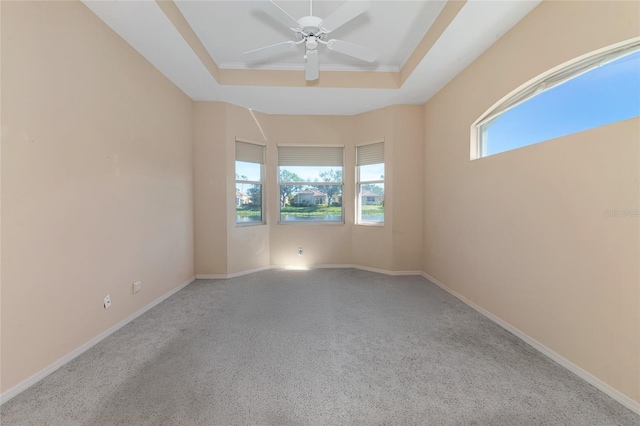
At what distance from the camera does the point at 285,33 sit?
2496mm

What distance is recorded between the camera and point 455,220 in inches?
116

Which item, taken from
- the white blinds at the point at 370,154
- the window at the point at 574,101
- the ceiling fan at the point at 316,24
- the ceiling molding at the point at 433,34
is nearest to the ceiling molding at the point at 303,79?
the ceiling molding at the point at 433,34

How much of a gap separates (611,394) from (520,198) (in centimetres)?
140

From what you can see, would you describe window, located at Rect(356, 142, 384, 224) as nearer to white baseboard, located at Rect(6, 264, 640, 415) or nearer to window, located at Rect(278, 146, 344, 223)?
window, located at Rect(278, 146, 344, 223)

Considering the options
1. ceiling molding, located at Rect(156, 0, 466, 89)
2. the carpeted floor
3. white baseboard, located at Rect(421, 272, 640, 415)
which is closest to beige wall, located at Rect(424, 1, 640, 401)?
white baseboard, located at Rect(421, 272, 640, 415)

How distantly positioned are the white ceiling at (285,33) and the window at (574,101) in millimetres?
675

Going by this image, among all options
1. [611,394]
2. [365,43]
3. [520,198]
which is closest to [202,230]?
[365,43]

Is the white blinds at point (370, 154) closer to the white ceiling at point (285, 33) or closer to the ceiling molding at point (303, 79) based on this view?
the white ceiling at point (285, 33)

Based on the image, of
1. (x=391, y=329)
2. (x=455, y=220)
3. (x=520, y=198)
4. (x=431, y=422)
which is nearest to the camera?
(x=431, y=422)

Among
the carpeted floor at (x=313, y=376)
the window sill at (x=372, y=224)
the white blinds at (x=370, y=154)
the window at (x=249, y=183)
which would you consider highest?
the white blinds at (x=370, y=154)

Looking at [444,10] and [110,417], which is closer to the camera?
[110,417]

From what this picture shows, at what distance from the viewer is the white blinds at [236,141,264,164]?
3.84 metres

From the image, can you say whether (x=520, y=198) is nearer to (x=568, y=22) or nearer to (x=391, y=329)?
(x=568, y=22)

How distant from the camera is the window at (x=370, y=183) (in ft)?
13.1
